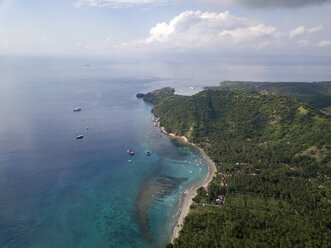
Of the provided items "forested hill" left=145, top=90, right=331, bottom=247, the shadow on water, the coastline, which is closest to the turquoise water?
the shadow on water

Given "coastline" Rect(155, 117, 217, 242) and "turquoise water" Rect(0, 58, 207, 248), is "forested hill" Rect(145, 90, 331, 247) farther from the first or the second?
"turquoise water" Rect(0, 58, 207, 248)

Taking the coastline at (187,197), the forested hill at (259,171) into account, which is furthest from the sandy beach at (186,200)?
the forested hill at (259,171)

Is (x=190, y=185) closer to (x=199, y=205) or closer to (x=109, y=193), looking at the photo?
(x=199, y=205)

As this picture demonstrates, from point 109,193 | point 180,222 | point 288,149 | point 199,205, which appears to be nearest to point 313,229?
point 199,205

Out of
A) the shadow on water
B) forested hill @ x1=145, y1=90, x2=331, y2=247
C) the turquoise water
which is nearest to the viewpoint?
forested hill @ x1=145, y1=90, x2=331, y2=247

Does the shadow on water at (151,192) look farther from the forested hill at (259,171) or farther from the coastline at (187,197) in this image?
the forested hill at (259,171)

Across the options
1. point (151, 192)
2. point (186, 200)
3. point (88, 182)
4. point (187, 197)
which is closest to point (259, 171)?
point (187, 197)

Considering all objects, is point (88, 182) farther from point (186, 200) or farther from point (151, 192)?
point (186, 200)
